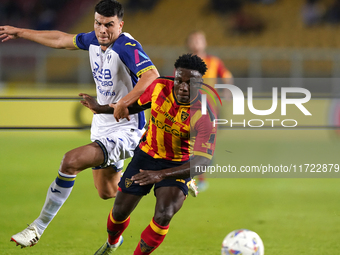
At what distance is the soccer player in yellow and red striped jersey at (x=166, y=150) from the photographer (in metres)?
3.50

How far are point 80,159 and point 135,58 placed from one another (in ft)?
3.34

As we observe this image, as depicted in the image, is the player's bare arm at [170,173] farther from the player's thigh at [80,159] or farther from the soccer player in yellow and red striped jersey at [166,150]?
the player's thigh at [80,159]

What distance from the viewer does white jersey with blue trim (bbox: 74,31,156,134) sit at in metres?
4.14

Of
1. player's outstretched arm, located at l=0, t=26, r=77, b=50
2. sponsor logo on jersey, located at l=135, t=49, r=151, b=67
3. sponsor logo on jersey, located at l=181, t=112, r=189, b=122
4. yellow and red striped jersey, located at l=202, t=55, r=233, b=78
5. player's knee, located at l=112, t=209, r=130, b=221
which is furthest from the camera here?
yellow and red striped jersey, located at l=202, t=55, r=233, b=78

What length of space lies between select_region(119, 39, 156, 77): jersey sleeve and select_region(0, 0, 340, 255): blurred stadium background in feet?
5.34

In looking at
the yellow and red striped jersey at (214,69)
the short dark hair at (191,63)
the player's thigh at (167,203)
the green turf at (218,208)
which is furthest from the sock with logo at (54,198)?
the yellow and red striped jersey at (214,69)

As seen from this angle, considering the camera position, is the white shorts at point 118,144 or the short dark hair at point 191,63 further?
the white shorts at point 118,144

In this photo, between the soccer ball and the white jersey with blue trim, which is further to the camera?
the white jersey with blue trim

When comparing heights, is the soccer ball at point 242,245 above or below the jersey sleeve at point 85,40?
below

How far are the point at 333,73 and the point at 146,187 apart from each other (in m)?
9.82

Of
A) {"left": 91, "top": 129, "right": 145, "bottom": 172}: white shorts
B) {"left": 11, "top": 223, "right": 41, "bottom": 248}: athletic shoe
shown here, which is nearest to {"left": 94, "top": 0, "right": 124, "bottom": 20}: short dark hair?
{"left": 91, "top": 129, "right": 145, "bottom": 172}: white shorts

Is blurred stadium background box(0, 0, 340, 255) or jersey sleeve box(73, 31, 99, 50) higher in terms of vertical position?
jersey sleeve box(73, 31, 99, 50)

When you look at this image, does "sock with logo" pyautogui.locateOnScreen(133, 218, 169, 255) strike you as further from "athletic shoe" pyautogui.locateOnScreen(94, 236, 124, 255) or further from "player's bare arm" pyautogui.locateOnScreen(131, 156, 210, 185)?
"athletic shoe" pyautogui.locateOnScreen(94, 236, 124, 255)

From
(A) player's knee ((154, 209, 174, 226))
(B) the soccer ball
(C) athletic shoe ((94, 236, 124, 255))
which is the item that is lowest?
(C) athletic shoe ((94, 236, 124, 255))
